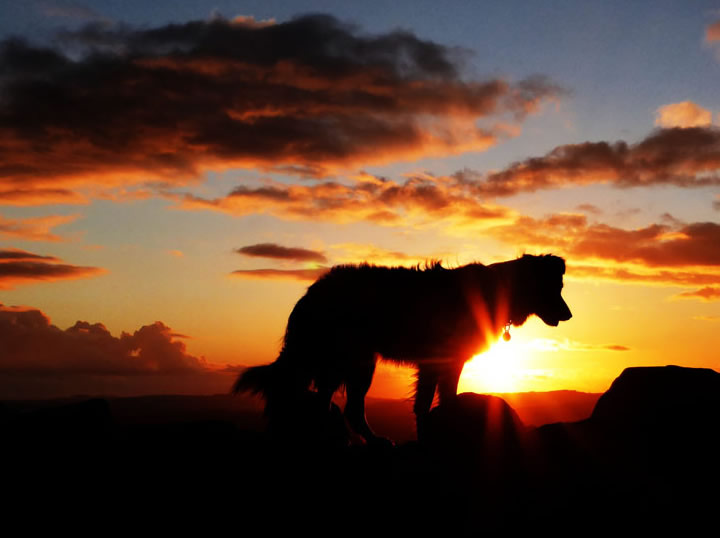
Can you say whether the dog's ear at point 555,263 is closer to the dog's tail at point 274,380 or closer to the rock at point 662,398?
the rock at point 662,398

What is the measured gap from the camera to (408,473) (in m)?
9.14

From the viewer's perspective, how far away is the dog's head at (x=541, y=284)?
13.8 meters

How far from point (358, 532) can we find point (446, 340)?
17.2 feet

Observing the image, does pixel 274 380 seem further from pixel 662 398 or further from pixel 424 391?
pixel 662 398

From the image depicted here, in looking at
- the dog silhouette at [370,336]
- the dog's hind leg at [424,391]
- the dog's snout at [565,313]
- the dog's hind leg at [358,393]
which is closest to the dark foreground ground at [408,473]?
→ the dog's hind leg at [358,393]

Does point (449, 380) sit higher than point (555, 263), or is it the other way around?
point (555, 263)

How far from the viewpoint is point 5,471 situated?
32.2 feet

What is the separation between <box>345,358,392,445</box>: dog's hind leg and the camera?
12.5 metres

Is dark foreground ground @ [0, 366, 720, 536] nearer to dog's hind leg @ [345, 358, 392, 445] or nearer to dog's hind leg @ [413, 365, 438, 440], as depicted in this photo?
dog's hind leg @ [345, 358, 392, 445]

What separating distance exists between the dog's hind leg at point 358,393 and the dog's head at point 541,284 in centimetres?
348

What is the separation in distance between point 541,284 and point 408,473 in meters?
6.09

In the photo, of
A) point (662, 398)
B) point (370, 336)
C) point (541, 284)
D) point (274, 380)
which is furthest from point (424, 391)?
point (662, 398)

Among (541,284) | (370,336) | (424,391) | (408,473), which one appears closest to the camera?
(408,473)

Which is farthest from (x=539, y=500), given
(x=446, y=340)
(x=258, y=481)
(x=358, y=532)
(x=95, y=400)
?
(x=95, y=400)
